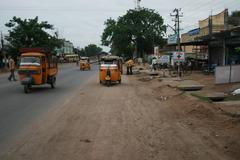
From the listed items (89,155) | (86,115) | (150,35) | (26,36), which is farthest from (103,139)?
(150,35)

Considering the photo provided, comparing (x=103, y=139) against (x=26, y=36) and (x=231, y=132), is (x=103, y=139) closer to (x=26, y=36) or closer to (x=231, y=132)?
(x=231, y=132)

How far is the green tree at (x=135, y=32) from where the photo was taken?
3684 inches

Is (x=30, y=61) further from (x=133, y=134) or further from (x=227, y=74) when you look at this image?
(x=133, y=134)

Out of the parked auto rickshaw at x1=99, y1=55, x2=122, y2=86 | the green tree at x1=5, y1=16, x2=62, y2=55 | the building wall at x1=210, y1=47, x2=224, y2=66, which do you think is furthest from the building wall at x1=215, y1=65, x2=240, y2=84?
the green tree at x1=5, y1=16, x2=62, y2=55

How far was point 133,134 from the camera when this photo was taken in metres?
9.51

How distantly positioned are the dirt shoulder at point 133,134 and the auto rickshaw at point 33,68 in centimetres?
674

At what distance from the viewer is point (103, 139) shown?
8.92 metres

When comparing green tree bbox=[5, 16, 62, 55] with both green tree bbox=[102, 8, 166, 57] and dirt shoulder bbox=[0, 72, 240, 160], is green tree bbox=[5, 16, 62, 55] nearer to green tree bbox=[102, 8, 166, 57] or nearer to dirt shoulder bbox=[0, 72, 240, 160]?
green tree bbox=[102, 8, 166, 57]

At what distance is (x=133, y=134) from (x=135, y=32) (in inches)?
3359

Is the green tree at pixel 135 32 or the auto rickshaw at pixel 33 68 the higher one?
the green tree at pixel 135 32

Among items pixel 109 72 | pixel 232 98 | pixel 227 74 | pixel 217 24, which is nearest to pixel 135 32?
pixel 217 24

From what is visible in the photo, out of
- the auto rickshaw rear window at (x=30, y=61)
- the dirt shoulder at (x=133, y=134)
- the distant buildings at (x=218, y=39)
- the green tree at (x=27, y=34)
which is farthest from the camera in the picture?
the green tree at (x=27, y=34)

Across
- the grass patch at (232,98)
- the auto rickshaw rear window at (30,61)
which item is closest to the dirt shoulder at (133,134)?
the grass patch at (232,98)

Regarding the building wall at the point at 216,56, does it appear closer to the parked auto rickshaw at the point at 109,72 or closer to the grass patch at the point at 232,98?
the parked auto rickshaw at the point at 109,72
